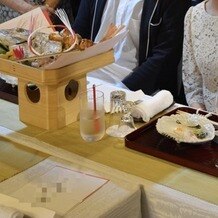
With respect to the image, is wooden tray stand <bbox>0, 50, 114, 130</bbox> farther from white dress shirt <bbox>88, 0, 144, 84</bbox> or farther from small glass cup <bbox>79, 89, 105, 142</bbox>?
white dress shirt <bbox>88, 0, 144, 84</bbox>

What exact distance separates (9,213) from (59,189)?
15 centimetres

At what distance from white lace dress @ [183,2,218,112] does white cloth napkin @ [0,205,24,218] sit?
1.12m

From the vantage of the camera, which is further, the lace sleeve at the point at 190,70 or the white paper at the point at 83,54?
the lace sleeve at the point at 190,70

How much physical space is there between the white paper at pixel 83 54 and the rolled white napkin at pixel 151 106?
0.58 feet

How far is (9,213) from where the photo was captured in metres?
0.87

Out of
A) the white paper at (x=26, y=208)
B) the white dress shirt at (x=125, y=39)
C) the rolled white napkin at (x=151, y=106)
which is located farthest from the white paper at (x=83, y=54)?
the white dress shirt at (x=125, y=39)

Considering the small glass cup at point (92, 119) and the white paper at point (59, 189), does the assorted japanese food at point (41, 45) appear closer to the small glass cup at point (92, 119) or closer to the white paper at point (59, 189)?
the small glass cup at point (92, 119)

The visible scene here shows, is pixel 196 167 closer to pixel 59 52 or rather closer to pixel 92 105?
pixel 92 105

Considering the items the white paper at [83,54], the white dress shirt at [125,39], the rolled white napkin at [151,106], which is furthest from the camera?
the white dress shirt at [125,39]

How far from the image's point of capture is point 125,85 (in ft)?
6.88

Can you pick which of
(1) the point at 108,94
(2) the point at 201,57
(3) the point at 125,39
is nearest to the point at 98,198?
(1) the point at 108,94

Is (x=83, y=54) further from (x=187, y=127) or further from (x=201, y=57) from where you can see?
(x=201, y=57)

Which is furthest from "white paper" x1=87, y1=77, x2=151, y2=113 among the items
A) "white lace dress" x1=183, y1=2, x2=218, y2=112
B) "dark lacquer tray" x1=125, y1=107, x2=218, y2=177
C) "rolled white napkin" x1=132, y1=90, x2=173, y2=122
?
"white lace dress" x1=183, y1=2, x2=218, y2=112

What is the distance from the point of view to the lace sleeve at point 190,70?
6.25ft
